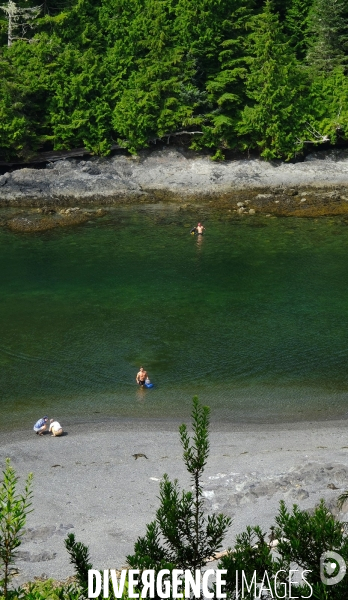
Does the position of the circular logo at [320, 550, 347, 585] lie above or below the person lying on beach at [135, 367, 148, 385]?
below

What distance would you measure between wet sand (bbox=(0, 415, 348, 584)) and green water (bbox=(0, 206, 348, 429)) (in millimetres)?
1697

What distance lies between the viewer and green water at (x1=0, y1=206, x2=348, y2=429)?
102ft

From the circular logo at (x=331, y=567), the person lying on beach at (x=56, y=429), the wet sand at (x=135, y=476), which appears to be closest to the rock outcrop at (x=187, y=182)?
the wet sand at (x=135, y=476)

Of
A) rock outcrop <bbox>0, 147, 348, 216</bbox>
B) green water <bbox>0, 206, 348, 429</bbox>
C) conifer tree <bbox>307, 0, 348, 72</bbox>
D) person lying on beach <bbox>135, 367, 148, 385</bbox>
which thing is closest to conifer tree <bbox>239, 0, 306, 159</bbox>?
rock outcrop <bbox>0, 147, 348, 216</bbox>

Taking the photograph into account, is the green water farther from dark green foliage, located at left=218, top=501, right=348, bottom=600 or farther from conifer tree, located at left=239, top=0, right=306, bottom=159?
dark green foliage, located at left=218, top=501, right=348, bottom=600

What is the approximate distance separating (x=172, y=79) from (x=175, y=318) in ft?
88.5

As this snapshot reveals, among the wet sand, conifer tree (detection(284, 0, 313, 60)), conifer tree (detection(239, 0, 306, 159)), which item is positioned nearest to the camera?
the wet sand

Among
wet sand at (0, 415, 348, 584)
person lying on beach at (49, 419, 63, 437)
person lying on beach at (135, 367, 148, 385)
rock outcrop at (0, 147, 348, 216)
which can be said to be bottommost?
wet sand at (0, 415, 348, 584)

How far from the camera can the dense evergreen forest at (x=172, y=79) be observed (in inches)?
2292

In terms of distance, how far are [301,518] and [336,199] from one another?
46662 millimetres

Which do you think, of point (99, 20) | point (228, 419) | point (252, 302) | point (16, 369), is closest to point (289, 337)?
point (252, 302)

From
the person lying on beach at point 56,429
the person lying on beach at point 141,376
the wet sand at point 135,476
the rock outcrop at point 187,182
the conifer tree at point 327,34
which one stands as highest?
the conifer tree at point 327,34

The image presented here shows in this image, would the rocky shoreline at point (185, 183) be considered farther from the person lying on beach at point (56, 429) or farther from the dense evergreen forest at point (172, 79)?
the person lying on beach at point (56, 429)

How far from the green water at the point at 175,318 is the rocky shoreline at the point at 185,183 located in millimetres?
2353
